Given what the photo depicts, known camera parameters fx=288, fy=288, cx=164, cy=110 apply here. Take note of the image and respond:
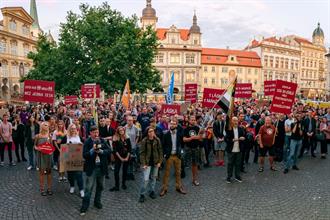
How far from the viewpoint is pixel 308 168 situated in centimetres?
1040

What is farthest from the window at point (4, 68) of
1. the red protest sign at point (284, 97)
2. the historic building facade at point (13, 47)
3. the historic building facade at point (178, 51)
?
the red protest sign at point (284, 97)

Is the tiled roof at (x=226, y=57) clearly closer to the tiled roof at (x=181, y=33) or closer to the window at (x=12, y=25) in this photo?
the tiled roof at (x=181, y=33)

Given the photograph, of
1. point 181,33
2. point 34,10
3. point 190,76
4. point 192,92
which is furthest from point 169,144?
point 34,10

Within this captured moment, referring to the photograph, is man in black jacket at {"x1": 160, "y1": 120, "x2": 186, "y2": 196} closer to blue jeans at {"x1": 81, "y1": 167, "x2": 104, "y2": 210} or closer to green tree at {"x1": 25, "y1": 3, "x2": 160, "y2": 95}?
blue jeans at {"x1": 81, "y1": 167, "x2": 104, "y2": 210}

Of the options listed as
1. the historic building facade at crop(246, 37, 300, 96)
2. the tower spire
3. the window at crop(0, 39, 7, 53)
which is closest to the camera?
the window at crop(0, 39, 7, 53)

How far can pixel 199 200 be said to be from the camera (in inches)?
284

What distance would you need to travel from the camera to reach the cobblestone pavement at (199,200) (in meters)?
6.33

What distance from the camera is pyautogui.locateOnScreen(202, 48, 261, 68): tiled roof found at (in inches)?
3137

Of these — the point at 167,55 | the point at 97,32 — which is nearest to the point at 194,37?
the point at 167,55

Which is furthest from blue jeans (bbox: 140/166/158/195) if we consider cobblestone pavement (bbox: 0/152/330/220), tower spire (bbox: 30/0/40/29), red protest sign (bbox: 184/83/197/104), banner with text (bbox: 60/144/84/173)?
tower spire (bbox: 30/0/40/29)

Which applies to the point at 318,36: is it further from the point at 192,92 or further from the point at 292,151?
the point at 292,151

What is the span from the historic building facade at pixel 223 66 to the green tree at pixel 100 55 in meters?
52.1

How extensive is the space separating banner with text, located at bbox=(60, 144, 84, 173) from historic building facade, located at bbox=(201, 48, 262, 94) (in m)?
74.3

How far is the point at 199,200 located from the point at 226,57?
7834 centimetres
